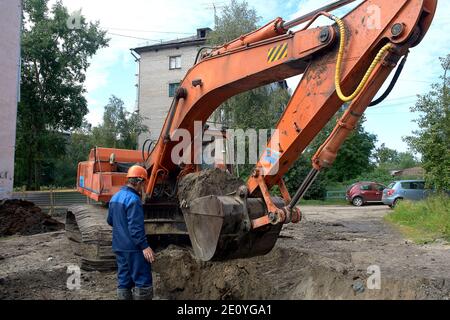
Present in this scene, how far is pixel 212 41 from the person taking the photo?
86.8 feet

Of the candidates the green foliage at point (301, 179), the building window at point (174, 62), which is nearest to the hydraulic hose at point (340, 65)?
the green foliage at point (301, 179)

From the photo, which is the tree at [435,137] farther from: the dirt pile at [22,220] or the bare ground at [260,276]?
the dirt pile at [22,220]

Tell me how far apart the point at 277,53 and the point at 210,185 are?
1.65m

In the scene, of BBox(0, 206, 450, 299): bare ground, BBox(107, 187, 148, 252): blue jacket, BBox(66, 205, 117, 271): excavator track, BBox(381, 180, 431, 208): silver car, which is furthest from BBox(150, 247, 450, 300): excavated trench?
BBox(381, 180, 431, 208): silver car

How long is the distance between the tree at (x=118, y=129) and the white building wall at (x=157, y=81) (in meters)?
0.97

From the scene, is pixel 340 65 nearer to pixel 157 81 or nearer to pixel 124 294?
pixel 124 294

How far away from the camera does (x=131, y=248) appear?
13.8ft

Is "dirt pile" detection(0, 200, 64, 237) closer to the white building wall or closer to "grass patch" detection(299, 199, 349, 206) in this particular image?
"grass patch" detection(299, 199, 349, 206)

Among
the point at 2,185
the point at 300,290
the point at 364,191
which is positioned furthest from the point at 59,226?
the point at 364,191

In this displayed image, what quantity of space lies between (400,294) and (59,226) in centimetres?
996

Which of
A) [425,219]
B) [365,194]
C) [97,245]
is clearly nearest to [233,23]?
[365,194]

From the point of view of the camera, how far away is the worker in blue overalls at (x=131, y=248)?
415 cm

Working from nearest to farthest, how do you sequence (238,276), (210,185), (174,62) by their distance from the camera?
(210,185) → (238,276) → (174,62)
